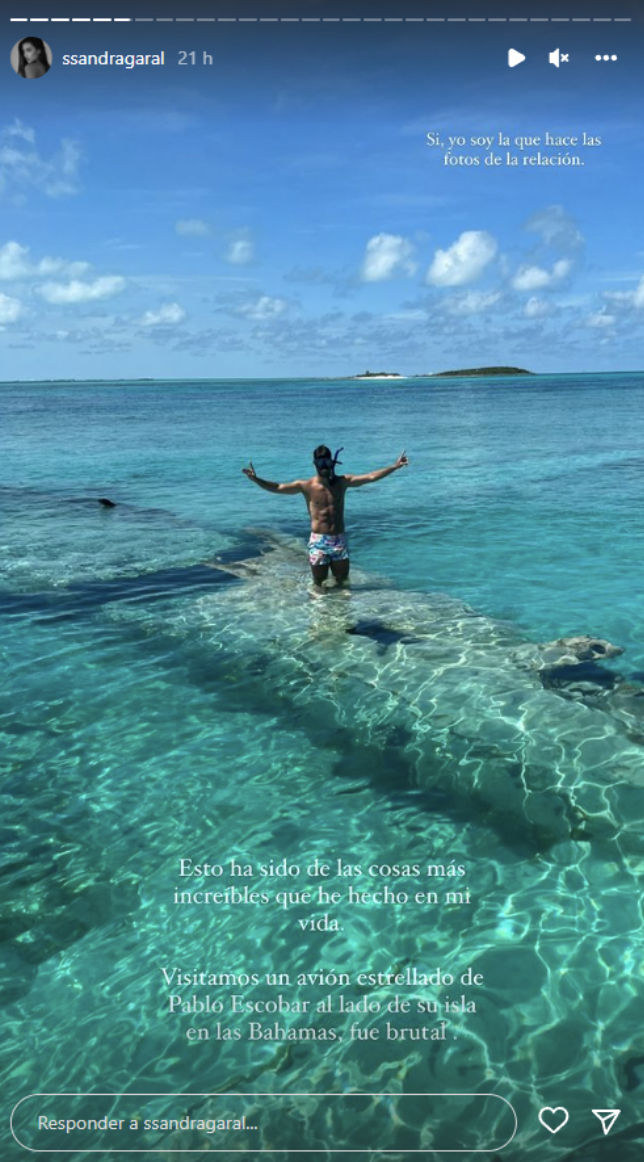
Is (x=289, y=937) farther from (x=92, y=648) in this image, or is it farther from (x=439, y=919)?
(x=92, y=648)

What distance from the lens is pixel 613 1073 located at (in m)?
5.19

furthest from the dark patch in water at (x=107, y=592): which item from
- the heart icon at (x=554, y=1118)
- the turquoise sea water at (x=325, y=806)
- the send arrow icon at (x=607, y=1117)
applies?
the send arrow icon at (x=607, y=1117)

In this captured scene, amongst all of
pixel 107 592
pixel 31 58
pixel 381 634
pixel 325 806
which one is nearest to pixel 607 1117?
pixel 325 806

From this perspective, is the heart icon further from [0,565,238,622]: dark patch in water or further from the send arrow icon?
[0,565,238,622]: dark patch in water

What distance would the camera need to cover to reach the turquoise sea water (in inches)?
211

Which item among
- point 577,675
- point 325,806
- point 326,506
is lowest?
point 325,806

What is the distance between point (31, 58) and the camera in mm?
7645

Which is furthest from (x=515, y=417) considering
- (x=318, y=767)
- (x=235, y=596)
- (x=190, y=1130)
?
(x=190, y=1130)

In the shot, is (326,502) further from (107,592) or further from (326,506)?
(107,592)

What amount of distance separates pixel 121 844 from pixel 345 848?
2.31 metres

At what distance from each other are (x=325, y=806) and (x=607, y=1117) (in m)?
3.95

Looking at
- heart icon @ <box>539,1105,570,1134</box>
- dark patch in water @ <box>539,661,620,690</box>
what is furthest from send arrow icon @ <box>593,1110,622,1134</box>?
dark patch in water @ <box>539,661,620,690</box>

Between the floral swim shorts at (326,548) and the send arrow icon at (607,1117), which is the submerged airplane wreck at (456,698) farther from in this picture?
the send arrow icon at (607,1117)

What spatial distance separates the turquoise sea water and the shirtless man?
2.60ft
